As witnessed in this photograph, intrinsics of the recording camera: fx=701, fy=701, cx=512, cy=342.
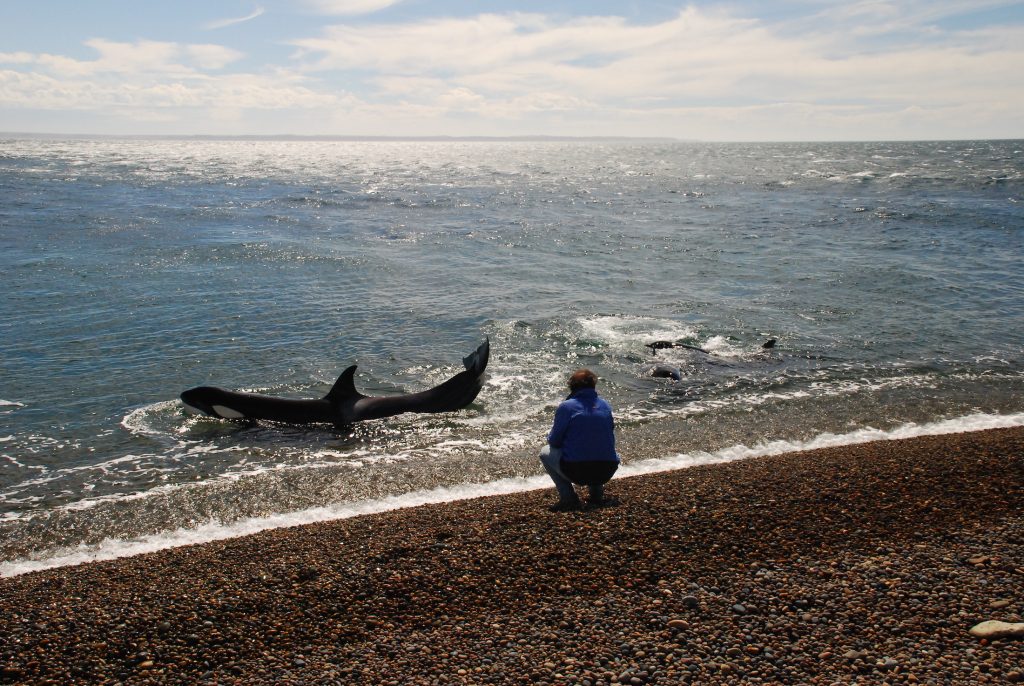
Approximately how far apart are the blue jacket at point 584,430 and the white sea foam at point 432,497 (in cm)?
211

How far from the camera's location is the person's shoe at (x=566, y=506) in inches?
353

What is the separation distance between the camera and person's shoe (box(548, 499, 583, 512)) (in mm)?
8961

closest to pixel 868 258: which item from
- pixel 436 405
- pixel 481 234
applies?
pixel 481 234

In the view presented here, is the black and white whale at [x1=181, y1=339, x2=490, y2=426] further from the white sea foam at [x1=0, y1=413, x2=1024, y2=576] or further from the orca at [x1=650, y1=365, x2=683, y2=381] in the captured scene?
the orca at [x1=650, y1=365, x2=683, y2=381]

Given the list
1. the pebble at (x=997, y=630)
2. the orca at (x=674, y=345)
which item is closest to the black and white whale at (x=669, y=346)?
the orca at (x=674, y=345)

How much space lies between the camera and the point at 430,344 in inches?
774

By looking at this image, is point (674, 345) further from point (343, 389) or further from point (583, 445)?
point (583, 445)

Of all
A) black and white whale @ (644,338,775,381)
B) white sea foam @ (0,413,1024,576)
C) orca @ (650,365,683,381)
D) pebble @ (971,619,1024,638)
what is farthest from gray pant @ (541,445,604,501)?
black and white whale @ (644,338,775,381)

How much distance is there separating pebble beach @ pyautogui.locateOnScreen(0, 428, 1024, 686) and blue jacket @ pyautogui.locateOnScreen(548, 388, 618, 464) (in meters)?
0.74

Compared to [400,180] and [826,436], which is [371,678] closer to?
[826,436]

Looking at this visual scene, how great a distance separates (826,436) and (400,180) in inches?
3047

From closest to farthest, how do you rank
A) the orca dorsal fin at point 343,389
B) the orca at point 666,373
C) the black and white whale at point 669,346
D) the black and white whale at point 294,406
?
1. the black and white whale at point 294,406
2. the orca dorsal fin at point 343,389
3. the orca at point 666,373
4. the black and white whale at point 669,346

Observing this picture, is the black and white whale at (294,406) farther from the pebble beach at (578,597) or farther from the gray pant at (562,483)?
the gray pant at (562,483)

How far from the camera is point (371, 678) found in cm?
581
